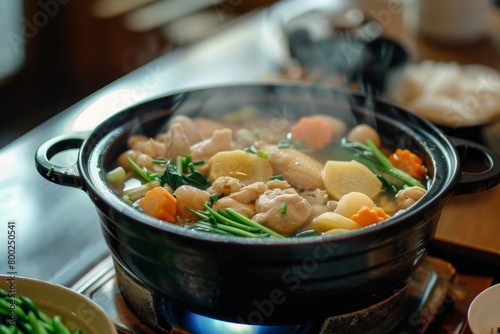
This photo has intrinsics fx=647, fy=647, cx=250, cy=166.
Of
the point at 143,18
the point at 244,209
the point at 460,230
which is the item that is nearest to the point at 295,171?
the point at 244,209

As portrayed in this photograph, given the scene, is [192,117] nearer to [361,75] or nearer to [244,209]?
[244,209]

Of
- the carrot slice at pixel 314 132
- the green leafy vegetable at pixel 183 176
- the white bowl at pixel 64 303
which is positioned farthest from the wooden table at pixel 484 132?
the white bowl at pixel 64 303

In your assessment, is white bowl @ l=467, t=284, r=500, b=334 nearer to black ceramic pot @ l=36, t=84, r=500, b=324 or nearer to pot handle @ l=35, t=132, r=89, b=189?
black ceramic pot @ l=36, t=84, r=500, b=324

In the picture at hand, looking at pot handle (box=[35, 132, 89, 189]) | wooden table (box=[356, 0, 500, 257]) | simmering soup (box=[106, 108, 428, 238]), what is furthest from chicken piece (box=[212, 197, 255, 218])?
wooden table (box=[356, 0, 500, 257])

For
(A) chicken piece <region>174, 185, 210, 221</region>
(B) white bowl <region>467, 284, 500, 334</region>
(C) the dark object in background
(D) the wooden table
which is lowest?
(D) the wooden table

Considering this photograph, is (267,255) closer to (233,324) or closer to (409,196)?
(233,324)

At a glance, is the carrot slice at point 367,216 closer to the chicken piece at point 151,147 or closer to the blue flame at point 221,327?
the blue flame at point 221,327
